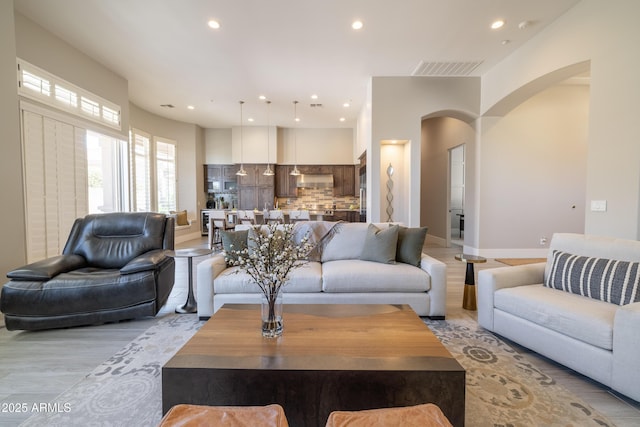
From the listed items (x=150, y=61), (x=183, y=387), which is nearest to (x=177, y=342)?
(x=183, y=387)

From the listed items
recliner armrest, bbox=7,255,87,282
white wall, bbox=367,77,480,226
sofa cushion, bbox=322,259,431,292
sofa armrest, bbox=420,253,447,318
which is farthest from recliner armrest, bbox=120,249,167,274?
white wall, bbox=367,77,480,226

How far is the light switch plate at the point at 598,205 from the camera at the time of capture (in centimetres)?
319

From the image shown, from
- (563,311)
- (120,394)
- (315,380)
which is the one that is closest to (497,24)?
(563,311)

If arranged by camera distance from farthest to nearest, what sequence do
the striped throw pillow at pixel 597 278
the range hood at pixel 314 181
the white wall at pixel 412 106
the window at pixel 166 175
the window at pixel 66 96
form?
the range hood at pixel 314 181, the window at pixel 166 175, the white wall at pixel 412 106, the window at pixel 66 96, the striped throw pillow at pixel 597 278

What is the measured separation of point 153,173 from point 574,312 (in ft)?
28.2

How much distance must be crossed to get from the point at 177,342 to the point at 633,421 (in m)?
3.02

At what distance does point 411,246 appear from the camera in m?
3.03

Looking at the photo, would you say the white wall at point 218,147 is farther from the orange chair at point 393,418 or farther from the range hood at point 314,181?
the orange chair at point 393,418

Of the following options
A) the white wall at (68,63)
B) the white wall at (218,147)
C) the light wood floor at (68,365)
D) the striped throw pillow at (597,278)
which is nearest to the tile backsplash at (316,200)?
the white wall at (218,147)

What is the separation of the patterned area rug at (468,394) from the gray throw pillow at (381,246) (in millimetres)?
978

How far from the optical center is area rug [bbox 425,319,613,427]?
60.2 inches

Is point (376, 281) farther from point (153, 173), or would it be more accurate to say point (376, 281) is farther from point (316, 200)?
point (153, 173)

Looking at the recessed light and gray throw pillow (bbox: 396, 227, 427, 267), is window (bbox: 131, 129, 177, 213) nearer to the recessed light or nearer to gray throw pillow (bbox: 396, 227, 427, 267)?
gray throw pillow (bbox: 396, 227, 427, 267)

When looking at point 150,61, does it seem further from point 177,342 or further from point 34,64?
point 177,342
